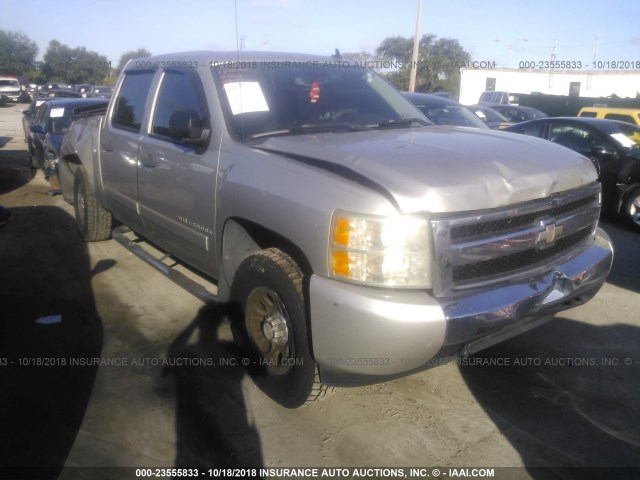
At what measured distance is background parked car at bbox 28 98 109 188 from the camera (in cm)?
899

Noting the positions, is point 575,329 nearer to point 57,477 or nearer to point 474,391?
point 474,391

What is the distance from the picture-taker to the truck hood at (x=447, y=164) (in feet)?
8.27

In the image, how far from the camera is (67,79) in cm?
6366

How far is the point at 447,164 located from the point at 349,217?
0.63m

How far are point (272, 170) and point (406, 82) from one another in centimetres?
3943

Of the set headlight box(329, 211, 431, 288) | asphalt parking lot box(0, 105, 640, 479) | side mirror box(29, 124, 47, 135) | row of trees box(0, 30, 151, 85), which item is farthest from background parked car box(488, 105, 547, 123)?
row of trees box(0, 30, 151, 85)

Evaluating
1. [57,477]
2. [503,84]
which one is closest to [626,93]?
[503,84]

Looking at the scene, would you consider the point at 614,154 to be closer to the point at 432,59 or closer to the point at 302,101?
the point at 302,101

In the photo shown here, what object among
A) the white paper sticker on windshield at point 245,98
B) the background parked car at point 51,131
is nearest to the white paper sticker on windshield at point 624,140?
the white paper sticker on windshield at point 245,98

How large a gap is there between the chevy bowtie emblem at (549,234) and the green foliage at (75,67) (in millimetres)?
65573

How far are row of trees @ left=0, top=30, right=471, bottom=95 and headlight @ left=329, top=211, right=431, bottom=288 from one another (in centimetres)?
3577

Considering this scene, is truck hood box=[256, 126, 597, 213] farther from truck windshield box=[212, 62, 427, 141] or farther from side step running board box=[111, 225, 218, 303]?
side step running board box=[111, 225, 218, 303]

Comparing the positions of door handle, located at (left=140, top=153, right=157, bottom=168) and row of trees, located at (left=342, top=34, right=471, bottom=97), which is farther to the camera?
row of trees, located at (left=342, top=34, right=471, bottom=97)

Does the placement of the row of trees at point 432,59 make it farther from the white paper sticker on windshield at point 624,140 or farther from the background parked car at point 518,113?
the white paper sticker on windshield at point 624,140
